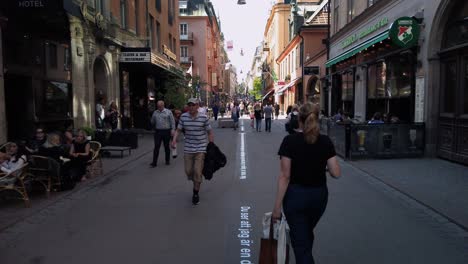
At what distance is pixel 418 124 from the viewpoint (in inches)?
459

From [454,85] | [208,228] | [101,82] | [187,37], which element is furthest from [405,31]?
[187,37]

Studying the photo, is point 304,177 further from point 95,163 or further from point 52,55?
point 52,55

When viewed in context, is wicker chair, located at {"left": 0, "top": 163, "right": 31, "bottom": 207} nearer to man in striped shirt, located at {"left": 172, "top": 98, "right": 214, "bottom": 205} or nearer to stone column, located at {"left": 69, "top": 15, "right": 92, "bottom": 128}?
man in striped shirt, located at {"left": 172, "top": 98, "right": 214, "bottom": 205}

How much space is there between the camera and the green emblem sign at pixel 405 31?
11.9 metres

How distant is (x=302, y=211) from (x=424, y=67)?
32.3 ft

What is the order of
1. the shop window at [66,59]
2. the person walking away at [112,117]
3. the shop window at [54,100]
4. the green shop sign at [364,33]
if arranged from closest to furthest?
the shop window at [54,100], the shop window at [66,59], the green shop sign at [364,33], the person walking away at [112,117]

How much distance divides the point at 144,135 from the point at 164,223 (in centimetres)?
1622

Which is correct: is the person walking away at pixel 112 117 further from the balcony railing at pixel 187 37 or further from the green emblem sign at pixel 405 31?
the balcony railing at pixel 187 37

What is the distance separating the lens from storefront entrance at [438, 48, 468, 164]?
10188mm

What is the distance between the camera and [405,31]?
39.2 feet

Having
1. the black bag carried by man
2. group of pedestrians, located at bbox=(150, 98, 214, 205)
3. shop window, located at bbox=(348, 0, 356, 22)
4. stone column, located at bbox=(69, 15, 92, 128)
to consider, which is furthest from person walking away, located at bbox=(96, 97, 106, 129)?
shop window, located at bbox=(348, 0, 356, 22)

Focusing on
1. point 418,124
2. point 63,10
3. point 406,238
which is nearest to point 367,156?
point 418,124

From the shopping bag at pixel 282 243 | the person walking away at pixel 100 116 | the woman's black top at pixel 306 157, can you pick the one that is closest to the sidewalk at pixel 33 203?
the shopping bag at pixel 282 243

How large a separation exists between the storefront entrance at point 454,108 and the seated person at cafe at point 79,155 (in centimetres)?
853
